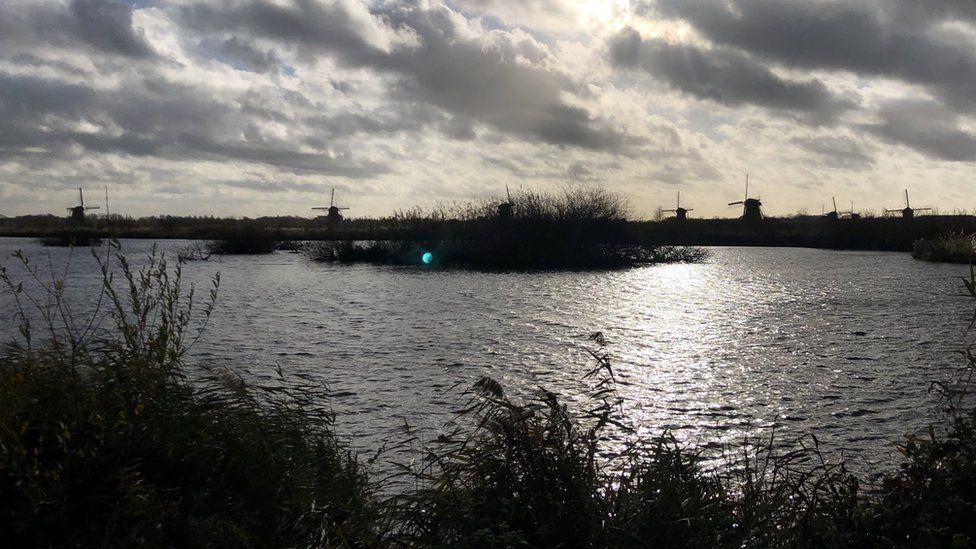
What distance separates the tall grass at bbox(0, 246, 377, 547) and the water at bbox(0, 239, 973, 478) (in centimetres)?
232

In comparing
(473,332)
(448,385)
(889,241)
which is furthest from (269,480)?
(889,241)

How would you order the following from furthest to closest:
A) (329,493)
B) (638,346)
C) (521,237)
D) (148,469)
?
(521,237) → (638,346) → (329,493) → (148,469)

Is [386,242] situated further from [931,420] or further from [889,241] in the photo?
[889,241]

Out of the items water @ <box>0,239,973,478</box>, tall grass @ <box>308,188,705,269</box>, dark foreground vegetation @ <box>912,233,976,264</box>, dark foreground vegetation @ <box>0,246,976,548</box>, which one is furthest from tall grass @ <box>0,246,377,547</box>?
dark foreground vegetation @ <box>912,233,976,264</box>

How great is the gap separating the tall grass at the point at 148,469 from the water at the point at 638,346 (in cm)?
232

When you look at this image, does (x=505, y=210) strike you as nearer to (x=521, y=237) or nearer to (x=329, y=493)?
(x=521, y=237)

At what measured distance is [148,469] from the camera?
5.50m

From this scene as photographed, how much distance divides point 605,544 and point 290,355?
1048 cm

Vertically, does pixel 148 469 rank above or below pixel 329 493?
above

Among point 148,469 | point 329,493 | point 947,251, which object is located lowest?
point 329,493

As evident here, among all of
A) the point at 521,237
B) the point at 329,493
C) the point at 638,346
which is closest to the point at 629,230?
the point at 521,237

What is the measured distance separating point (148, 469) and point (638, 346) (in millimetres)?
12436

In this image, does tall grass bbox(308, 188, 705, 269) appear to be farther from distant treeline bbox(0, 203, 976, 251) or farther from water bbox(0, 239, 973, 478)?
water bbox(0, 239, 973, 478)

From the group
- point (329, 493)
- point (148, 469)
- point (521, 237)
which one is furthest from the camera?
point (521, 237)
